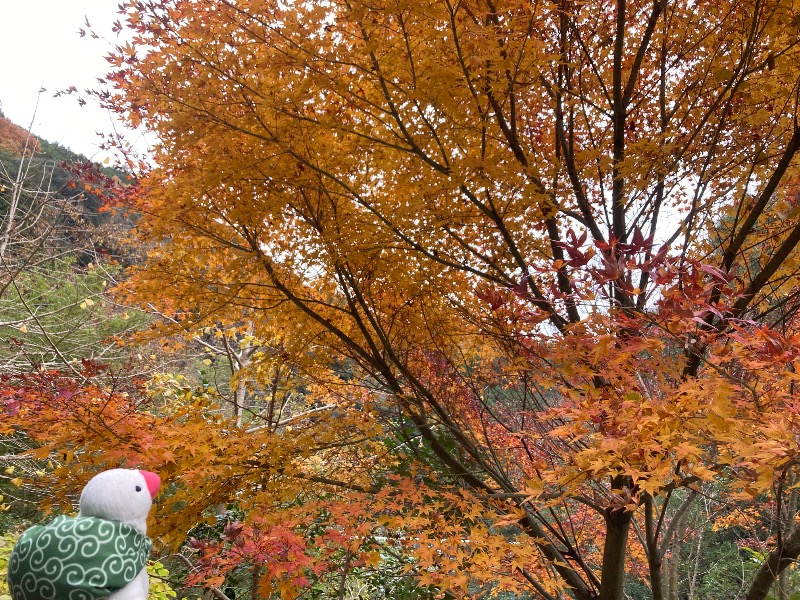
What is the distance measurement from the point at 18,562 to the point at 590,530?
6.08m

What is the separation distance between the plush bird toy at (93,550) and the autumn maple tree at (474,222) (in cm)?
56

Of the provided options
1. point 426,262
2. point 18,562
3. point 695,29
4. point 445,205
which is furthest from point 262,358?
point 695,29

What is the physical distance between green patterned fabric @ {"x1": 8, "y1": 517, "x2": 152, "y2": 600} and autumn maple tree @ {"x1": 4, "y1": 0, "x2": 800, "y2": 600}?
2.01 ft

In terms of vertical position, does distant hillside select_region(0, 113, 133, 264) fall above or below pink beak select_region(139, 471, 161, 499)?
above

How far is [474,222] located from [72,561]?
7.72 ft

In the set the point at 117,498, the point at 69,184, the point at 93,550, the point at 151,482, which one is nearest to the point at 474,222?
the point at 151,482

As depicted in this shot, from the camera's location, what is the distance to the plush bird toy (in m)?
1.37

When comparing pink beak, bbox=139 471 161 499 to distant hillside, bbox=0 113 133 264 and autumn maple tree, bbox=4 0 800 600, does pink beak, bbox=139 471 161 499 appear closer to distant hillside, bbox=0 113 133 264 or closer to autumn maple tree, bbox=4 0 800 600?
autumn maple tree, bbox=4 0 800 600

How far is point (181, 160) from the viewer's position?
8.65 feet

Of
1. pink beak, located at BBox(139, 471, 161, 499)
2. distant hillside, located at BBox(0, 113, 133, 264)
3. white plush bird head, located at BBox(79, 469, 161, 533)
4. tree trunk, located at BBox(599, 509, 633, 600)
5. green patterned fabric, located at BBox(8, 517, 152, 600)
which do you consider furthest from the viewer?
distant hillside, located at BBox(0, 113, 133, 264)

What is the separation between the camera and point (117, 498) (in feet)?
4.94

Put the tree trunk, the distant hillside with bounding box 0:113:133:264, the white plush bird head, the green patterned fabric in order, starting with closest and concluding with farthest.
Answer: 1. the green patterned fabric
2. the white plush bird head
3. the tree trunk
4. the distant hillside with bounding box 0:113:133:264

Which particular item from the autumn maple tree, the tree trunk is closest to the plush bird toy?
the autumn maple tree

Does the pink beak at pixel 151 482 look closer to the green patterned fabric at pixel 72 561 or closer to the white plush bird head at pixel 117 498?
the white plush bird head at pixel 117 498
